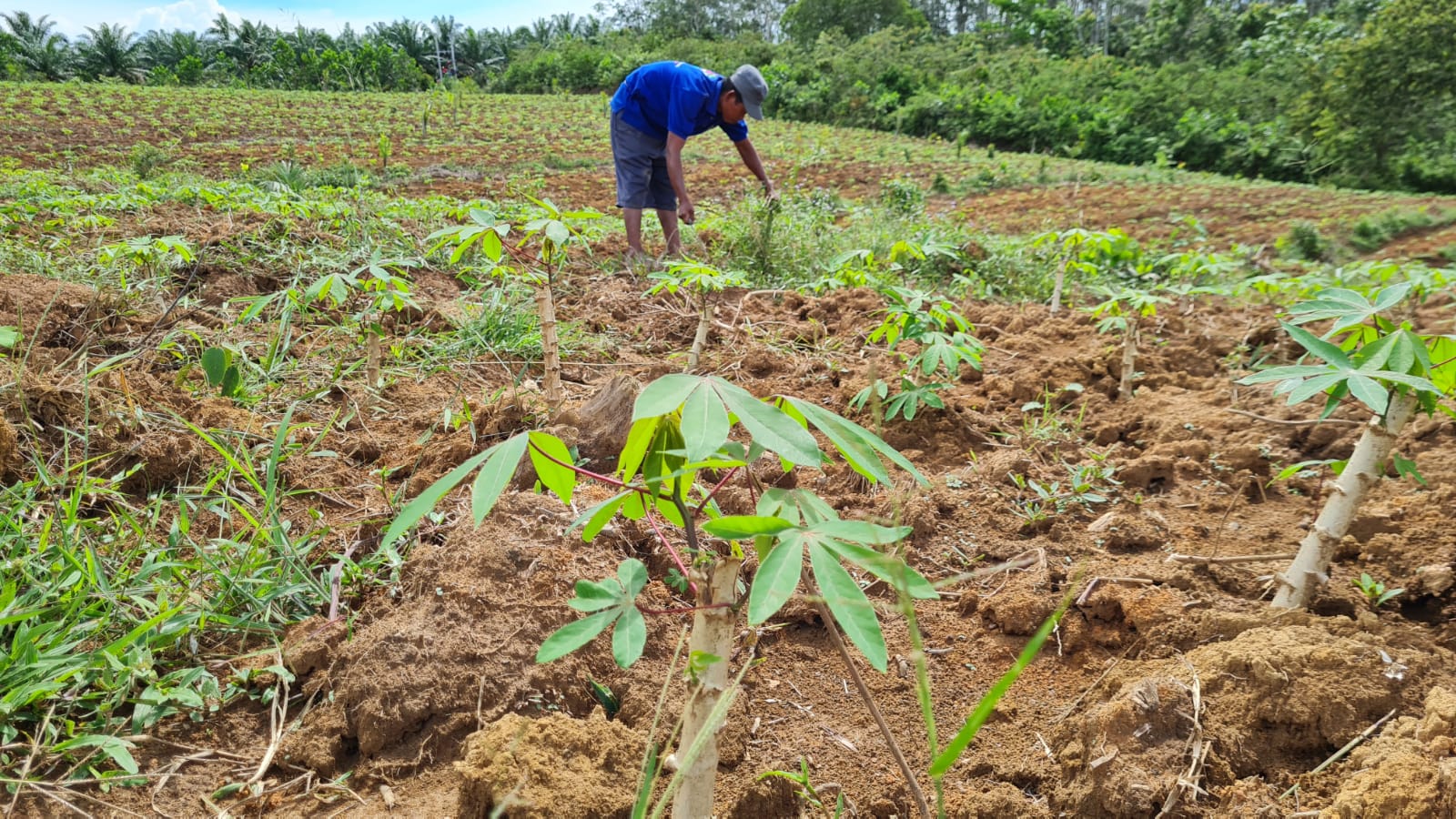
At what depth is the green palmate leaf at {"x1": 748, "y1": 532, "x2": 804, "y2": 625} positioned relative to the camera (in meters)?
0.63

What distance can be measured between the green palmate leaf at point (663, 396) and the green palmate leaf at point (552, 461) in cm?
15

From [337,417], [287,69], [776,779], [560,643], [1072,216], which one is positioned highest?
[287,69]

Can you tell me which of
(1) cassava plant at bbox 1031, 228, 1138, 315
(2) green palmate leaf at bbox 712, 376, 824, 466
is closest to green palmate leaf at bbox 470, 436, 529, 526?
(2) green palmate leaf at bbox 712, 376, 824, 466

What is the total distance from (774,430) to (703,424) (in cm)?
8

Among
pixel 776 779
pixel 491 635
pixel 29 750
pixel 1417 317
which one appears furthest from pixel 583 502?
pixel 1417 317

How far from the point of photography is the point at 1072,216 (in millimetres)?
7160

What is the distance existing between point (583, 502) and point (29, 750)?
3.29 feet

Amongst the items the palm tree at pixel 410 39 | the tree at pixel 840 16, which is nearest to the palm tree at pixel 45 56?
the palm tree at pixel 410 39

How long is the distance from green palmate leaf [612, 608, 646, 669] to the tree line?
4.48 meters

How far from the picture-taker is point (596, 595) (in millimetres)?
785

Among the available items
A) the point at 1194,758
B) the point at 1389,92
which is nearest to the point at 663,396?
the point at 1194,758

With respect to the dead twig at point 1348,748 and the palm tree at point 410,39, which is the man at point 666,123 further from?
the palm tree at point 410,39

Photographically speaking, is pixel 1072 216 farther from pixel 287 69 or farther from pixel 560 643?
pixel 287 69

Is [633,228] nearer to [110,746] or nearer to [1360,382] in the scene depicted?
[110,746]
